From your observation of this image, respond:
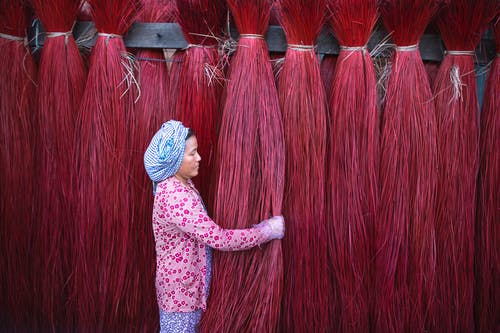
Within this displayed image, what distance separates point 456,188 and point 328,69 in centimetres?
66

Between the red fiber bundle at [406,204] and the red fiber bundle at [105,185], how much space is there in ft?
3.07

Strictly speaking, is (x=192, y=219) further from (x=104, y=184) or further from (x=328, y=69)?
(x=328, y=69)

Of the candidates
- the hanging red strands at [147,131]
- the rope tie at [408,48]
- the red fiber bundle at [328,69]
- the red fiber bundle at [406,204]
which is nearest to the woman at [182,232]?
the hanging red strands at [147,131]

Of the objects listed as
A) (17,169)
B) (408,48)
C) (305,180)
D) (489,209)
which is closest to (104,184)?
(17,169)

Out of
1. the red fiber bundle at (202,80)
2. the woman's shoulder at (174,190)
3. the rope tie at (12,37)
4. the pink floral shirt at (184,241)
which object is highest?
the rope tie at (12,37)

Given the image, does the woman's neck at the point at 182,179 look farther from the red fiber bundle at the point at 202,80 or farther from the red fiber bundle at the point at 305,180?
the red fiber bundle at the point at 305,180

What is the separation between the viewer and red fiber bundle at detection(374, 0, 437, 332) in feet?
5.64

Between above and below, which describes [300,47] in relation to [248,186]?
above

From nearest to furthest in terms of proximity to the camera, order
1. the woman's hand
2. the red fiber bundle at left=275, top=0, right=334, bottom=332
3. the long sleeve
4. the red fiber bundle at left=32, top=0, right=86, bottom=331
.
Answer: the long sleeve < the woman's hand < the red fiber bundle at left=275, top=0, right=334, bottom=332 < the red fiber bundle at left=32, top=0, right=86, bottom=331

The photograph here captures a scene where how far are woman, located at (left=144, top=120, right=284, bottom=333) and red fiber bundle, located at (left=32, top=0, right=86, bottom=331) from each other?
473mm

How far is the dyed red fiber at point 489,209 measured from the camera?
1.78 metres

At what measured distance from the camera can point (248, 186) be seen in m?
1.65

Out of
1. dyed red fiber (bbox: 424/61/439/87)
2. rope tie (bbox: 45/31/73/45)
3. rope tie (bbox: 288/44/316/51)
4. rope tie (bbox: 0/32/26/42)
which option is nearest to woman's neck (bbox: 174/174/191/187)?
rope tie (bbox: 288/44/316/51)

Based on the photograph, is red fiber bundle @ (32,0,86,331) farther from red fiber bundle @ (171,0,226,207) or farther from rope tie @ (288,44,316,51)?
rope tie @ (288,44,316,51)
